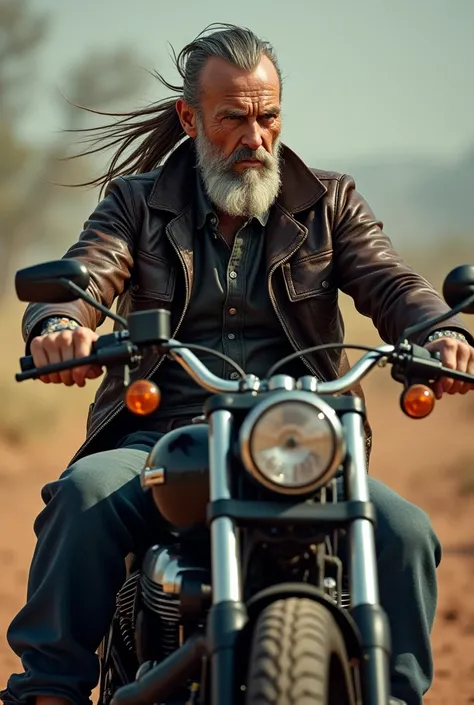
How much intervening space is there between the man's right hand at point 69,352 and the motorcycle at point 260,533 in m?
0.07

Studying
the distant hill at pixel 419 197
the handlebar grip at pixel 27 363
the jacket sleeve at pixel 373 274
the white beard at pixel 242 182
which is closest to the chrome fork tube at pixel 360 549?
the handlebar grip at pixel 27 363

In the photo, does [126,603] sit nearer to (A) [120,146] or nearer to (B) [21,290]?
(B) [21,290]

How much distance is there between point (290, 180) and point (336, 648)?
2.21 meters

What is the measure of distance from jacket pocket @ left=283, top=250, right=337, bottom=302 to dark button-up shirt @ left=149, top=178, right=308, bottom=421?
3.1 inches

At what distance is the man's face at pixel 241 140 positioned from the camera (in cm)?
445

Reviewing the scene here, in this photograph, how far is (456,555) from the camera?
1184 cm

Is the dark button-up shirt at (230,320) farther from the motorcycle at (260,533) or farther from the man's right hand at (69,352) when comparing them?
the motorcycle at (260,533)

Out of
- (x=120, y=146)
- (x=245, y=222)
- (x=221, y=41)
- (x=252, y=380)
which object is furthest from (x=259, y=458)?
(x=120, y=146)

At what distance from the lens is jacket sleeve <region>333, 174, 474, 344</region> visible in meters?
4.25

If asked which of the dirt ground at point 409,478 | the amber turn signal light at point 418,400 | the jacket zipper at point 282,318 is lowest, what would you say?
the amber turn signal light at point 418,400

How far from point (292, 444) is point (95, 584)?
2.86 ft

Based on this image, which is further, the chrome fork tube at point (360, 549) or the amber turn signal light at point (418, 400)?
the amber turn signal light at point (418, 400)

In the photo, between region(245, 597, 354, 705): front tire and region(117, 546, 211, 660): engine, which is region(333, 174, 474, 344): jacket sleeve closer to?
region(117, 546, 211, 660): engine

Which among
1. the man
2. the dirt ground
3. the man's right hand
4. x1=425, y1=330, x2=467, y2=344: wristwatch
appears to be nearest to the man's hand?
the man
